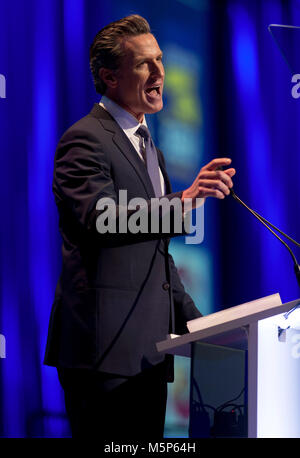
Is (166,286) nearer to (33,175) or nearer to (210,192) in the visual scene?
(210,192)

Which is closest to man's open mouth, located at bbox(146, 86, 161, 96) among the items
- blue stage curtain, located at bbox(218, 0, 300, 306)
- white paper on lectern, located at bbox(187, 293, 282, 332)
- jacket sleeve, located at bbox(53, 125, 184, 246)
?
jacket sleeve, located at bbox(53, 125, 184, 246)

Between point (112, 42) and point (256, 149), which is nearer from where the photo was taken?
point (112, 42)

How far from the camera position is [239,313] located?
5.13 ft

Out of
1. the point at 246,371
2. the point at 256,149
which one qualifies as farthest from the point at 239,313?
the point at 256,149

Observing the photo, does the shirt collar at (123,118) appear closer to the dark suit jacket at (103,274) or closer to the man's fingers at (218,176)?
the dark suit jacket at (103,274)

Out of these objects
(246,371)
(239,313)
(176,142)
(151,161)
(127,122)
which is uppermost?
(176,142)

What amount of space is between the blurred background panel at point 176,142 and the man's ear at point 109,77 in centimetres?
114

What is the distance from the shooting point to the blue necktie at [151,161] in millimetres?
1901

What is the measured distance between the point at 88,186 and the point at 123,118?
0.33 metres

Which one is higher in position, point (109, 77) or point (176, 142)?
point (176, 142)

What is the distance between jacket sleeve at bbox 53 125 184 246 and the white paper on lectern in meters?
0.21

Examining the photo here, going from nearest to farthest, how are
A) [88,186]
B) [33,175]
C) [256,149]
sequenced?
Answer: [88,186]
[33,175]
[256,149]

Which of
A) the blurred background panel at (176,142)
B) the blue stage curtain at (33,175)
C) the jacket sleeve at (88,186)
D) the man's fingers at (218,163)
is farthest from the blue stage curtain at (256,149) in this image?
the man's fingers at (218,163)

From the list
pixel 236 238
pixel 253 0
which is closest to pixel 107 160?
pixel 236 238
